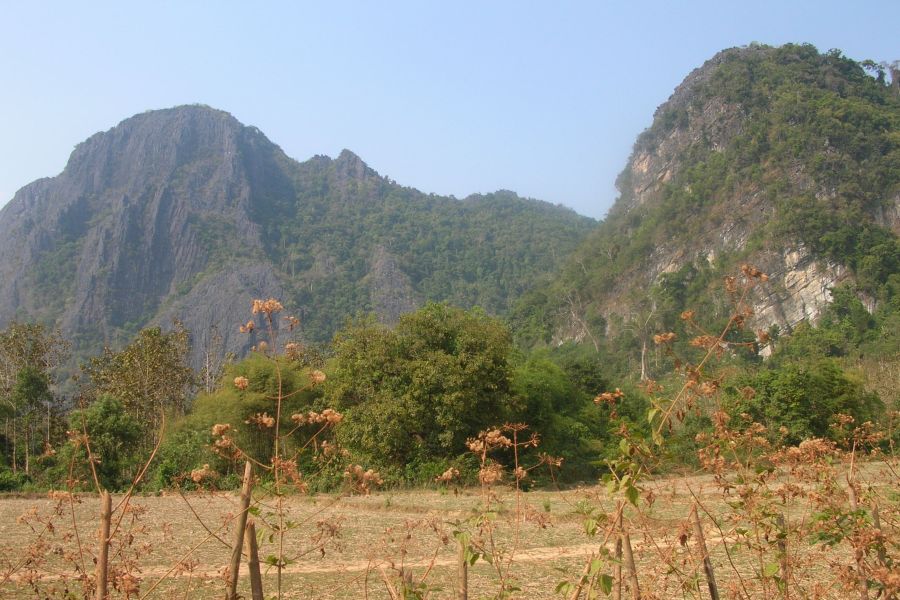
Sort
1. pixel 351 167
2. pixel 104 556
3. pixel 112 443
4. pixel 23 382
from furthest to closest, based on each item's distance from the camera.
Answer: pixel 351 167 → pixel 23 382 → pixel 112 443 → pixel 104 556

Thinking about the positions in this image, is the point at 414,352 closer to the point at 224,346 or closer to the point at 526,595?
the point at 526,595

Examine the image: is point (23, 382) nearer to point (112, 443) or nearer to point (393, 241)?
point (112, 443)

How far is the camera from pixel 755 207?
2675 inches

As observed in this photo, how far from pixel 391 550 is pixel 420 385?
10787 mm

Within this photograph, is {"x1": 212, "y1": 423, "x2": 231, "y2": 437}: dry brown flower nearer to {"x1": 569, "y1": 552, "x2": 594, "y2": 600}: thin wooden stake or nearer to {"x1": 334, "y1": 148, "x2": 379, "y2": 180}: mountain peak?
{"x1": 569, "y1": 552, "x2": 594, "y2": 600}: thin wooden stake

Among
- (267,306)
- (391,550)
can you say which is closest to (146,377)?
(391,550)

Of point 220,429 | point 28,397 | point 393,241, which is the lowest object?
point 220,429

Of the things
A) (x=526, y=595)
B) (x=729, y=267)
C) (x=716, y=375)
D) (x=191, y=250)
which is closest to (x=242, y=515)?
(x=716, y=375)

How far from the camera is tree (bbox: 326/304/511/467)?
68.9ft

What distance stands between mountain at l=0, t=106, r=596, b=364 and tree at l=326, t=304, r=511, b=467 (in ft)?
206

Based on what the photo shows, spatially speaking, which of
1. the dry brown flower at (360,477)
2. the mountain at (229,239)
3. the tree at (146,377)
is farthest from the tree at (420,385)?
the mountain at (229,239)

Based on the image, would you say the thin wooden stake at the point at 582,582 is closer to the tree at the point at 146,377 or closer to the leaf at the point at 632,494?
the leaf at the point at 632,494

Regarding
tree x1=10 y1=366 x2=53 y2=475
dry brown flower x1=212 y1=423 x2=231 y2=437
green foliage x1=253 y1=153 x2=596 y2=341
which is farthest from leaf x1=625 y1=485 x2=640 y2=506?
green foliage x1=253 y1=153 x2=596 y2=341

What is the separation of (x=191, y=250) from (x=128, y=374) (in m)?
94.1
